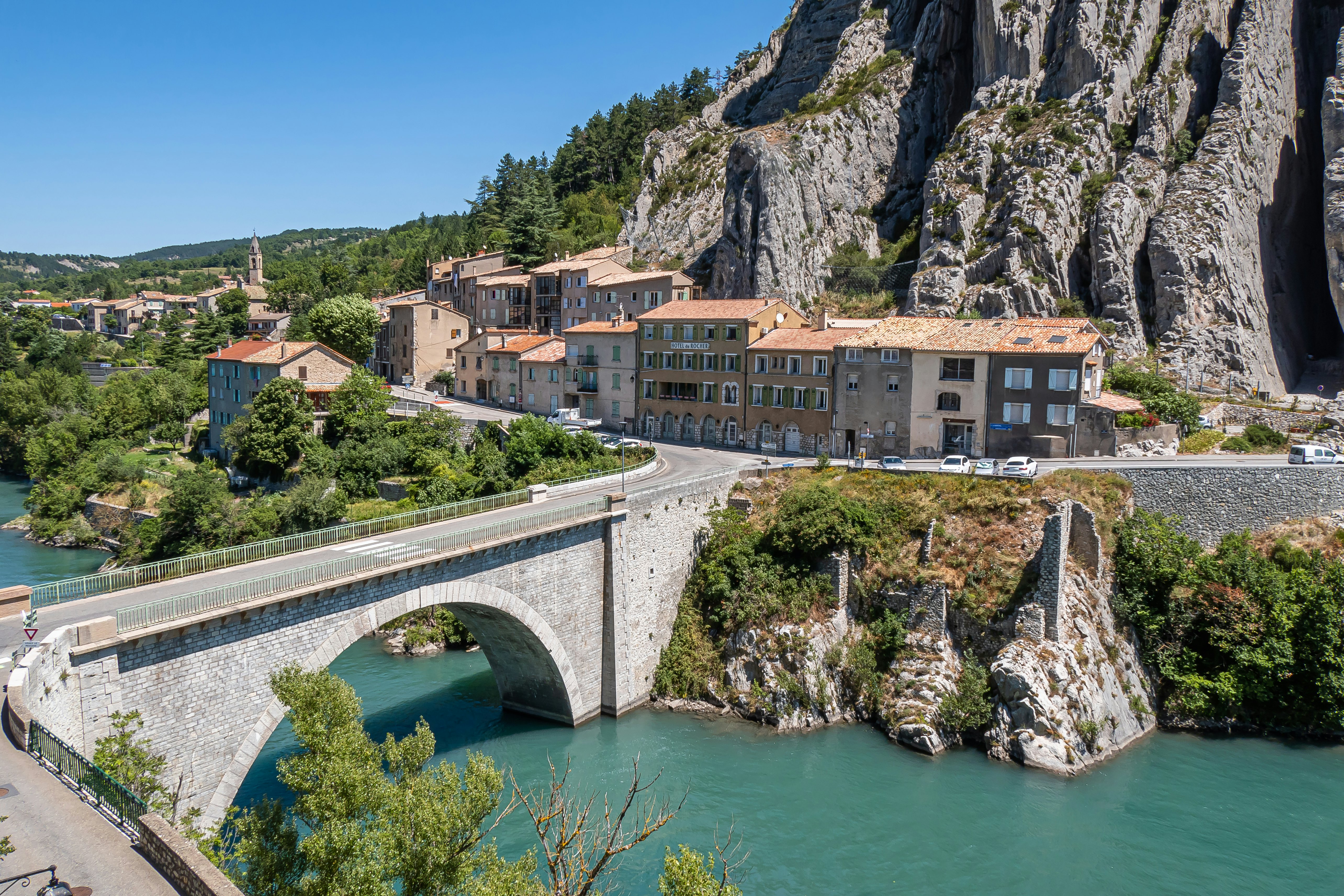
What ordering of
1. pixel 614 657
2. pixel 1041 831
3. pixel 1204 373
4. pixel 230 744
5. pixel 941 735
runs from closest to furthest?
pixel 230 744 → pixel 1041 831 → pixel 941 735 → pixel 614 657 → pixel 1204 373

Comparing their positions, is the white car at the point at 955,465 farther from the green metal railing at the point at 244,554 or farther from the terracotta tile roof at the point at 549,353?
the terracotta tile roof at the point at 549,353

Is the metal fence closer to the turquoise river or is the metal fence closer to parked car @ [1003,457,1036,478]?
parked car @ [1003,457,1036,478]

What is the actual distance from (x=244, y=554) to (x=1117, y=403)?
127 ft

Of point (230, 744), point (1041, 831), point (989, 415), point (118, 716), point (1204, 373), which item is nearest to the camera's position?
point (118, 716)

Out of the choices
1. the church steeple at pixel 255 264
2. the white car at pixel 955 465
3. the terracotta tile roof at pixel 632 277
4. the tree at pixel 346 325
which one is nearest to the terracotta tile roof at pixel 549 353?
the terracotta tile roof at pixel 632 277

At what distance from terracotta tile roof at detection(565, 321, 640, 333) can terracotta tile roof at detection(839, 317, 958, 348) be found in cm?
1552

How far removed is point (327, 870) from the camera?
42.6 feet

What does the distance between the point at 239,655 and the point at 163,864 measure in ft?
29.0

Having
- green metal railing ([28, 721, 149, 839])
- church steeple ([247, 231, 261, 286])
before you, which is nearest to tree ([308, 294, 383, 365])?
green metal railing ([28, 721, 149, 839])

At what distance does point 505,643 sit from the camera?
32125mm

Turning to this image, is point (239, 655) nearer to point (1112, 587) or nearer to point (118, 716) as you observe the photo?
point (118, 716)

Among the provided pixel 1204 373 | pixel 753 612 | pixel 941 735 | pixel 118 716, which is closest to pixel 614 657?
pixel 753 612

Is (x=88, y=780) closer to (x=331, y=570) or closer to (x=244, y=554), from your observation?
(x=331, y=570)

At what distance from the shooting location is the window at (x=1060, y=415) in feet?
134
